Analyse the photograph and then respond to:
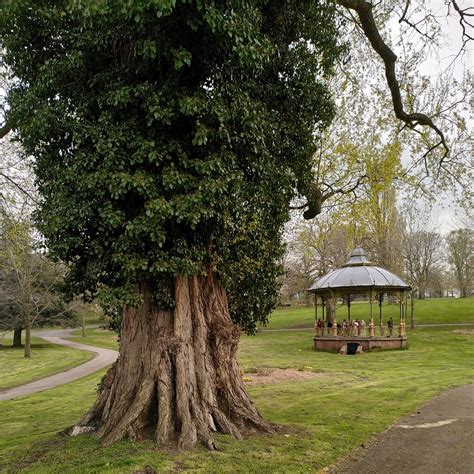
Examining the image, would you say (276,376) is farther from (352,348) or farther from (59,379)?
(59,379)

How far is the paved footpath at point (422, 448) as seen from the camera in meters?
6.60

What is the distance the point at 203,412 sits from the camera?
7730 mm

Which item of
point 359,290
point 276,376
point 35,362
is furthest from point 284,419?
point 35,362

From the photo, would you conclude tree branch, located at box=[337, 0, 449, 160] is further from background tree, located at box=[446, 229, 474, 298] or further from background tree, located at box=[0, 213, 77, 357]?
background tree, located at box=[446, 229, 474, 298]

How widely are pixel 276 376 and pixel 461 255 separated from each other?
46229mm

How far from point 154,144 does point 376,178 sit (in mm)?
11944

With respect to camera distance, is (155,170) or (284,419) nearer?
(155,170)

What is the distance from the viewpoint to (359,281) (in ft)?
87.4

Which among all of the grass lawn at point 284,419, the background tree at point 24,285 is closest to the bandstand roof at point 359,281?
the grass lawn at point 284,419

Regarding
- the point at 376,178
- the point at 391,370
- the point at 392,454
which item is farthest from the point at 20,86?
the point at 391,370

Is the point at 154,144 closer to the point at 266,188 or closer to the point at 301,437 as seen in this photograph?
the point at 266,188

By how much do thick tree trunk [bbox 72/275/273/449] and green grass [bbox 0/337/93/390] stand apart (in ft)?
45.7

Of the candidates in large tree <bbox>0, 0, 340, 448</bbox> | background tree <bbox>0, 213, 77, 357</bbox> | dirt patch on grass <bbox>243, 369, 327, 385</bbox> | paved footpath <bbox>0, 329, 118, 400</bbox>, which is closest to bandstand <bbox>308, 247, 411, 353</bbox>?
dirt patch on grass <bbox>243, 369, 327, 385</bbox>

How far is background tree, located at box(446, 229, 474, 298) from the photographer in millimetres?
54094
